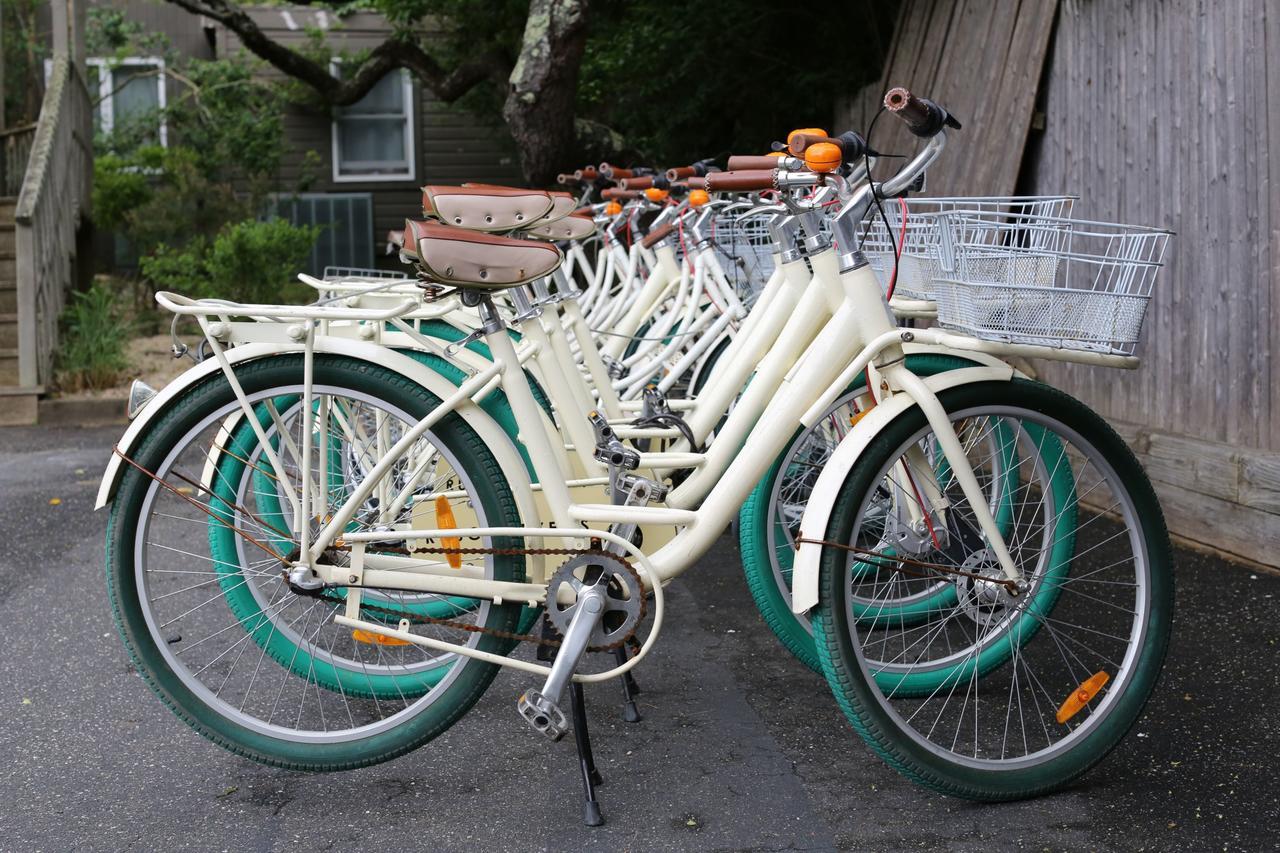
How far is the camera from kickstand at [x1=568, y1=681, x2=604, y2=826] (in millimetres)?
Result: 2754

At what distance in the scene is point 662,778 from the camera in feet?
9.83

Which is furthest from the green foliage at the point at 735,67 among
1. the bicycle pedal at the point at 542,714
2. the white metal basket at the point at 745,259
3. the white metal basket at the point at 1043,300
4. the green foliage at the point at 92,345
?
the bicycle pedal at the point at 542,714

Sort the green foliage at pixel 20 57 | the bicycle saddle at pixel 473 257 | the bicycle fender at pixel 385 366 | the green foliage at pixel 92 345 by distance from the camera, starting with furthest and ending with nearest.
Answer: the green foliage at pixel 20 57 → the green foliage at pixel 92 345 → the bicycle fender at pixel 385 366 → the bicycle saddle at pixel 473 257

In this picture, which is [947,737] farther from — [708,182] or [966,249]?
[708,182]

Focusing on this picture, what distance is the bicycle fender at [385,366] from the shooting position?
8.94ft

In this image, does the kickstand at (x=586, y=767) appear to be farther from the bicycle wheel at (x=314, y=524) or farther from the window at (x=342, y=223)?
the window at (x=342, y=223)

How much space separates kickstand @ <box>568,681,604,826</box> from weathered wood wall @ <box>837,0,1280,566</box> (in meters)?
2.77

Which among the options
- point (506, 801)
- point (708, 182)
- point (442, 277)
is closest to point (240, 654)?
point (506, 801)

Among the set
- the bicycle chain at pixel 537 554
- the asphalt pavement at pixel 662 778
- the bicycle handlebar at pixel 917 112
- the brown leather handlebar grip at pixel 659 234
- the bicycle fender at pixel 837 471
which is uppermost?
the bicycle handlebar at pixel 917 112

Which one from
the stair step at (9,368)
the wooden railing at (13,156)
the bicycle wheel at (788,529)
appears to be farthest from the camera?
the wooden railing at (13,156)

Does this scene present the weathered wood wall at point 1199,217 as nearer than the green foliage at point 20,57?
Yes

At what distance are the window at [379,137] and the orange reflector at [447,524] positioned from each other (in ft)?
45.4

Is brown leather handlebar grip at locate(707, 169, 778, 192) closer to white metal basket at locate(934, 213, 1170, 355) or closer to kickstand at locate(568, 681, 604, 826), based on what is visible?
white metal basket at locate(934, 213, 1170, 355)

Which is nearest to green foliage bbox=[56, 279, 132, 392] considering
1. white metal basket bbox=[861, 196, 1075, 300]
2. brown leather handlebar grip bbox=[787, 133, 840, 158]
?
white metal basket bbox=[861, 196, 1075, 300]
